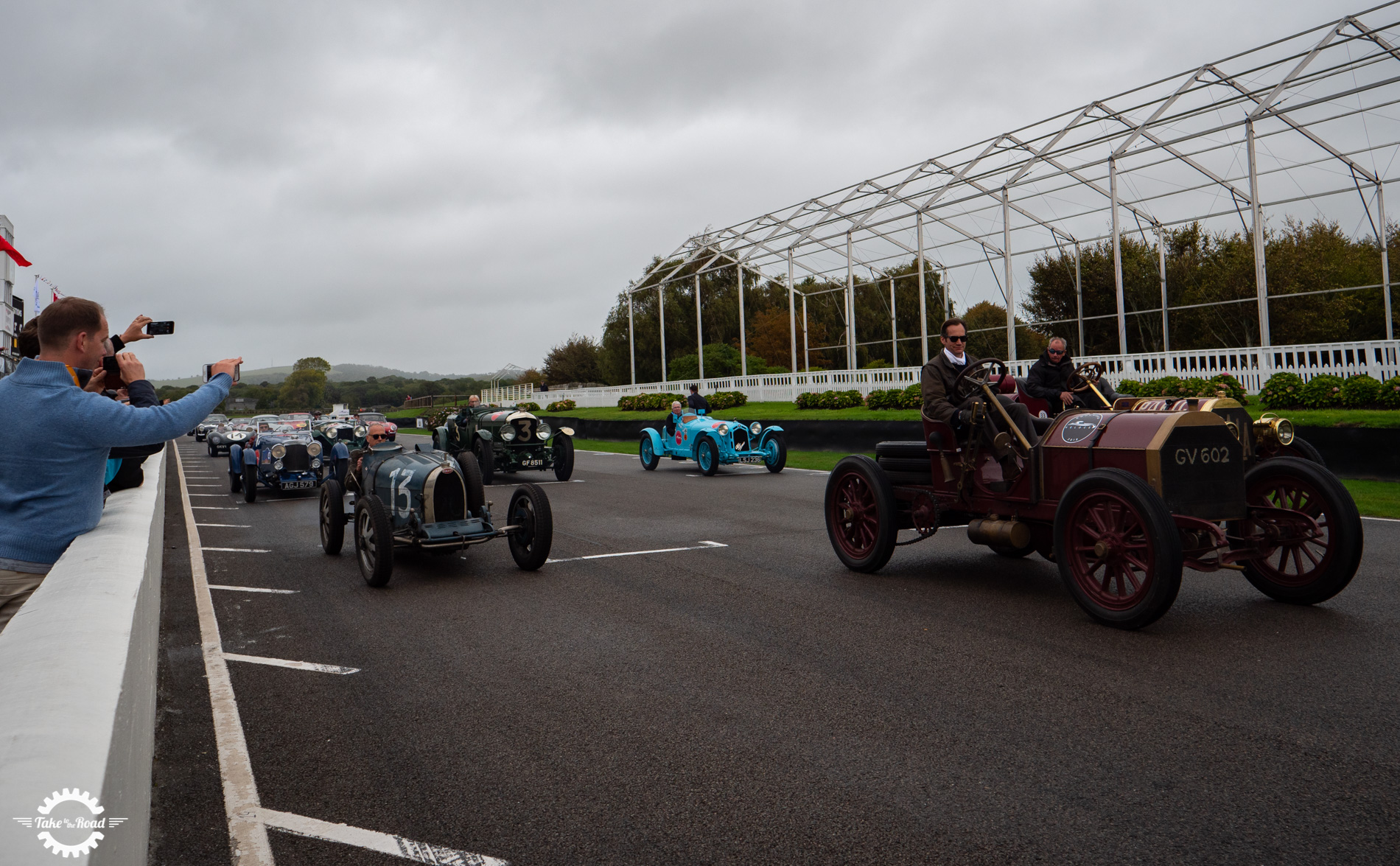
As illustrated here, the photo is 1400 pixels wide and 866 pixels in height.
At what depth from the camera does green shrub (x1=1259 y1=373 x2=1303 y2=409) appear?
15.0m

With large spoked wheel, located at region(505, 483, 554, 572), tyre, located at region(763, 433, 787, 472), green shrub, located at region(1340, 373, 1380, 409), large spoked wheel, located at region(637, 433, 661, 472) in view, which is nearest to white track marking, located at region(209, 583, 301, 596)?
large spoked wheel, located at region(505, 483, 554, 572)

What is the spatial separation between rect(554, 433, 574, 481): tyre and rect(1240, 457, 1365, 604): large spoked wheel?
41.5 ft

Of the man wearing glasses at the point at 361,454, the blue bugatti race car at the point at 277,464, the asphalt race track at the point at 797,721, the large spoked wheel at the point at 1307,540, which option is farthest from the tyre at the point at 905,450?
the blue bugatti race car at the point at 277,464

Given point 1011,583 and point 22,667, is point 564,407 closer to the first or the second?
point 1011,583

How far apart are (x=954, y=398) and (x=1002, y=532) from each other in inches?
45.0

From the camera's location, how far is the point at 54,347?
11.6 ft

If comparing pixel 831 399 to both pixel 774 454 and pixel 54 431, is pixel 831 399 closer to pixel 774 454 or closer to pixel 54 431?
pixel 774 454

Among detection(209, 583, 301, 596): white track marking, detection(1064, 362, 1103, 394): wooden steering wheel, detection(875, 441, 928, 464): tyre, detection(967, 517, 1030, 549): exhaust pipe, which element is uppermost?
detection(1064, 362, 1103, 394): wooden steering wheel

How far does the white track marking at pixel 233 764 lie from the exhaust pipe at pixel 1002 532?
497cm

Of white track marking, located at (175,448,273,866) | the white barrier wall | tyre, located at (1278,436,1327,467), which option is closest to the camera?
the white barrier wall

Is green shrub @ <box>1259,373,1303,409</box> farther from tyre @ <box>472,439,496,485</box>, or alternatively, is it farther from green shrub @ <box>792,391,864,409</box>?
tyre @ <box>472,439,496,485</box>

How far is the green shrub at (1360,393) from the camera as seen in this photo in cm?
1398

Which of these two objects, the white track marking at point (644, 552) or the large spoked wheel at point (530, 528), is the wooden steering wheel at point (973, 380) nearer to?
the white track marking at point (644, 552)

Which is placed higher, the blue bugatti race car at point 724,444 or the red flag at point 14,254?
the red flag at point 14,254
